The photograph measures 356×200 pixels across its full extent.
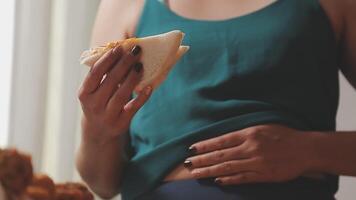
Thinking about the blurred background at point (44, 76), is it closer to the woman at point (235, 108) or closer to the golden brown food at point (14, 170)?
the woman at point (235, 108)

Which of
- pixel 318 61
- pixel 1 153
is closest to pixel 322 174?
pixel 318 61

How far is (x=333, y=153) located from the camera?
0.70 meters

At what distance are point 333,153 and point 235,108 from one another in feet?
0.41

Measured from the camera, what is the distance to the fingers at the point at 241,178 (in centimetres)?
69

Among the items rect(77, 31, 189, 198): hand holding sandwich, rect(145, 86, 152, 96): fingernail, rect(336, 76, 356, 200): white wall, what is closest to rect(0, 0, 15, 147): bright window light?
rect(77, 31, 189, 198): hand holding sandwich

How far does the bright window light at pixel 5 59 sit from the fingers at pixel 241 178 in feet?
1.41

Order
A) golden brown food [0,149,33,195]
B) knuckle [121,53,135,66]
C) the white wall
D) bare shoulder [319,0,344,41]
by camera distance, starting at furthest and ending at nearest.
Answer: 1. the white wall
2. bare shoulder [319,0,344,41]
3. knuckle [121,53,135,66]
4. golden brown food [0,149,33,195]

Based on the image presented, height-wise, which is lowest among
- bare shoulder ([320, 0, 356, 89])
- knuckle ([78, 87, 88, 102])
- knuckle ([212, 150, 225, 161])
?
knuckle ([212, 150, 225, 161])

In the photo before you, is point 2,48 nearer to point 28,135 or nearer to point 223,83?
point 28,135

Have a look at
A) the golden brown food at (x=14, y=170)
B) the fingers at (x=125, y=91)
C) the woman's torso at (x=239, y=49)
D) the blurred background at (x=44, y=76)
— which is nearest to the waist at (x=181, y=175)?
the woman's torso at (x=239, y=49)

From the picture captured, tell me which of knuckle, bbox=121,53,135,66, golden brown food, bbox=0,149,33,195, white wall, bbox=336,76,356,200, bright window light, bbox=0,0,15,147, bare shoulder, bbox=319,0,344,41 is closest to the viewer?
golden brown food, bbox=0,149,33,195

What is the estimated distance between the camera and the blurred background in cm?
97

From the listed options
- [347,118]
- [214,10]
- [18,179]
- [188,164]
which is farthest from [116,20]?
[347,118]

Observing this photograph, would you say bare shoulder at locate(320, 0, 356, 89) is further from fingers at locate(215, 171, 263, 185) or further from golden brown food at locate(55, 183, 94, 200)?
golden brown food at locate(55, 183, 94, 200)
